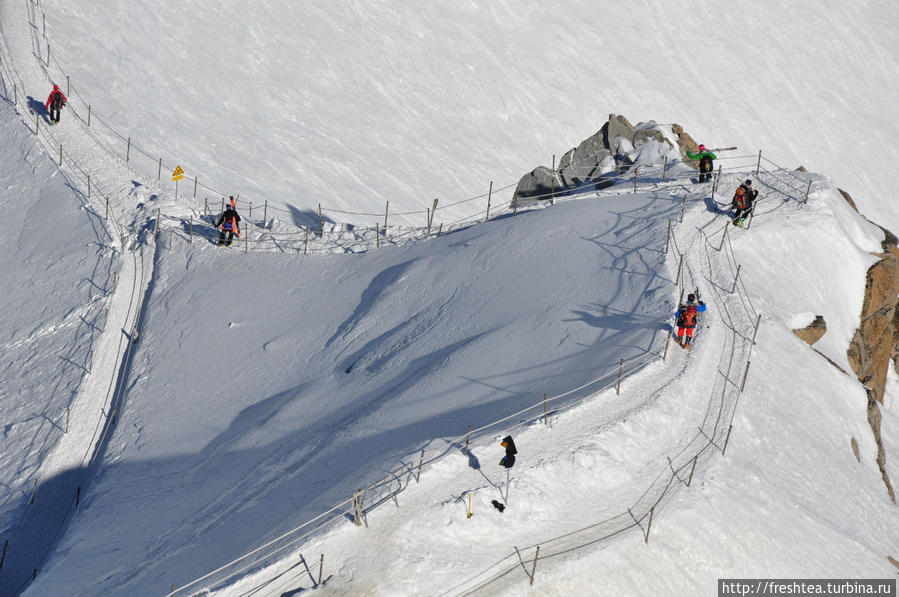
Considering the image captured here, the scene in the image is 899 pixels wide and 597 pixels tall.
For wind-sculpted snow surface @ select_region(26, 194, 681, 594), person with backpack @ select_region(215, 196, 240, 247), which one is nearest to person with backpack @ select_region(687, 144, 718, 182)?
wind-sculpted snow surface @ select_region(26, 194, 681, 594)

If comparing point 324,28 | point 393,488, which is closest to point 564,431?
point 393,488

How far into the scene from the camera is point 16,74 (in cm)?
Result: 4228

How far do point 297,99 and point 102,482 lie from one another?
31.1 meters

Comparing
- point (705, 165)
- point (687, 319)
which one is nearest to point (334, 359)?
point (687, 319)

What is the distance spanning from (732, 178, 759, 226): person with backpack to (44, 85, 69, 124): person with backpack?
27269 millimetres

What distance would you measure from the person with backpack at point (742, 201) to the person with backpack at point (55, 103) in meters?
27.3

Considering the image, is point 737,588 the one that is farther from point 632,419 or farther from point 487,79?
point 487,79

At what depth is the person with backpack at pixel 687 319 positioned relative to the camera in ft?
76.0

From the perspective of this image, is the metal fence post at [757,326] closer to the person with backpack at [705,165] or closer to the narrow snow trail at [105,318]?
the person with backpack at [705,165]

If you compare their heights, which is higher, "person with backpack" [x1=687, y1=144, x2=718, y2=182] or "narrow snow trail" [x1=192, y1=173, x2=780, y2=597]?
"person with backpack" [x1=687, y1=144, x2=718, y2=182]

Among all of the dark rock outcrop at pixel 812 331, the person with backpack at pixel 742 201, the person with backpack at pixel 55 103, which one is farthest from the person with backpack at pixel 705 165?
the person with backpack at pixel 55 103

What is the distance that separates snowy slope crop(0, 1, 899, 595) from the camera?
18.5 meters

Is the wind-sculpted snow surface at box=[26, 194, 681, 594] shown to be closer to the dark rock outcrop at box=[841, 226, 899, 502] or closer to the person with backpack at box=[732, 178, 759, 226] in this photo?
the person with backpack at box=[732, 178, 759, 226]

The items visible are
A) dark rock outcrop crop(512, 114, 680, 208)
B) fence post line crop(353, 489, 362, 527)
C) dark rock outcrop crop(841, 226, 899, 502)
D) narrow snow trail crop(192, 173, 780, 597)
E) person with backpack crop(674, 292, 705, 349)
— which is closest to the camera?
narrow snow trail crop(192, 173, 780, 597)
